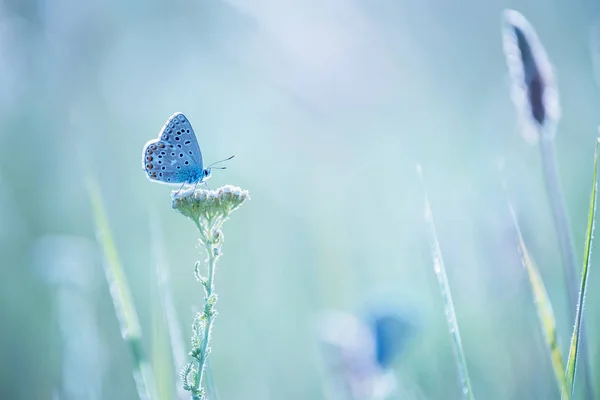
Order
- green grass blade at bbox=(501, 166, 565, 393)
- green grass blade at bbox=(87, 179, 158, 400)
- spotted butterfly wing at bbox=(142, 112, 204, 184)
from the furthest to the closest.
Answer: spotted butterfly wing at bbox=(142, 112, 204, 184) → green grass blade at bbox=(87, 179, 158, 400) → green grass blade at bbox=(501, 166, 565, 393)

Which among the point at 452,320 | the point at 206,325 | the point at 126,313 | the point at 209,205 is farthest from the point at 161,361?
the point at 452,320

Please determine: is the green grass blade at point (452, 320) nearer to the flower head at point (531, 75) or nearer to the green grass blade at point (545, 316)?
the green grass blade at point (545, 316)

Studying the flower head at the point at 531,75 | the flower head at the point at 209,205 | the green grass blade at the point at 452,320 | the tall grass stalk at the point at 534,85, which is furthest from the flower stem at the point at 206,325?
the flower head at the point at 531,75

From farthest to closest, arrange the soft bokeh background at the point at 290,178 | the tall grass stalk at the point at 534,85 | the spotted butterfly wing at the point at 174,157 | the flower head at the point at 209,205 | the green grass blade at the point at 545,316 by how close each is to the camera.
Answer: the soft bokeh background at the point at 290,178, the spotted butterfly wing at the point at 174,157, the tall grass stalk at the point at 534,85, the flower head at the point at 209,205, the green grass blade at the point at 545,316

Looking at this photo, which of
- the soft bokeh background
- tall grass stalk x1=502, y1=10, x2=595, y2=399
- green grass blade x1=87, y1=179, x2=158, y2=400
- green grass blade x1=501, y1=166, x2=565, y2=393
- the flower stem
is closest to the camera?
the flower stem

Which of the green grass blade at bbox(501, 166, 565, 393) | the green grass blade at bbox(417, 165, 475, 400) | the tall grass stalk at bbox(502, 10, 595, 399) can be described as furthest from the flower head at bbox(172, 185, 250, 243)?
the tall grass stalk at bbox(502, 10, 595, 399)

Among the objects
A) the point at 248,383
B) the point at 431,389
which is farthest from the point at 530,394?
the point at 248,383

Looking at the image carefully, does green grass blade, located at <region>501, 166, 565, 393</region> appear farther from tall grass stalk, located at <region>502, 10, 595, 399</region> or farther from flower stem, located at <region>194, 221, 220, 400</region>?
flower stem, located at <region>194, 221, 220, 400</region>

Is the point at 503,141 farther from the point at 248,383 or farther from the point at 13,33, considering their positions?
the point at 13,33
